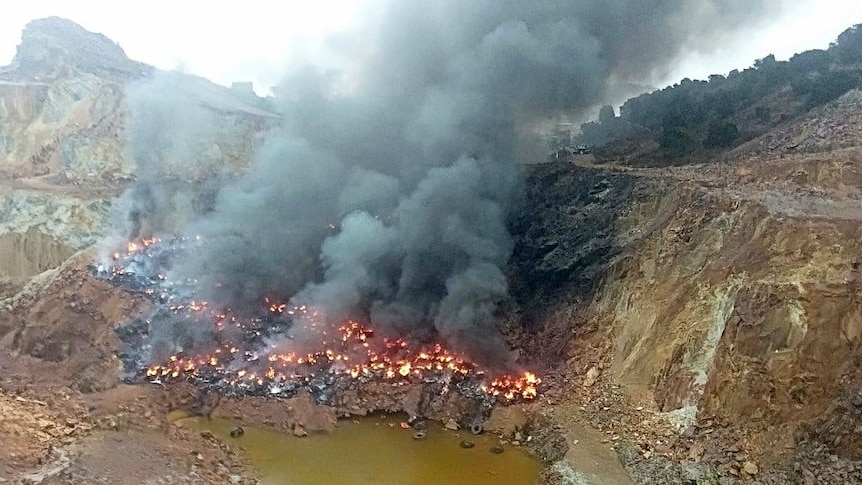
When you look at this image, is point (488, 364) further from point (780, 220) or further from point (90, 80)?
point (90, 80)

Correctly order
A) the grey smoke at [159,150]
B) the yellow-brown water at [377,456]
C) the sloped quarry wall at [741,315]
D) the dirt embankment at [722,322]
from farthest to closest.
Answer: the grey smoke at [159,150]
the yellow-brown water at [377,456]
the sloped quarry wall at [741,315]
the dirt embankment at [722,322]

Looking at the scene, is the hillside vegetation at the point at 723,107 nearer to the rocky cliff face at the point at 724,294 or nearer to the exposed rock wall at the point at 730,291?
the rocky cliff face at the point at 724,294

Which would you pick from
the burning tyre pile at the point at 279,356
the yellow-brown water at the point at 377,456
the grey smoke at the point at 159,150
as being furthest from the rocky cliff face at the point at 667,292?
the yellow-brown water at the point at 377,456

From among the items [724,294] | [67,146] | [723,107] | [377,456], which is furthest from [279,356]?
[723,107]

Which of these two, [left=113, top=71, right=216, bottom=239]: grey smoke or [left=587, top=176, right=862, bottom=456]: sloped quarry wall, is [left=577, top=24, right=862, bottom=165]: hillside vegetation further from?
[left=113, top=71, right=216, bottom=239]: grey smoke

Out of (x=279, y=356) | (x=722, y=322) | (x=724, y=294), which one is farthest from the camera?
(x=279, y=356)

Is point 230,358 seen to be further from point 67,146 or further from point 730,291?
point 67,146

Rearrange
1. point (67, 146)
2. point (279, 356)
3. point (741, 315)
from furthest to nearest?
point (67, 146) → point (279, 356) → point (741, 315)
